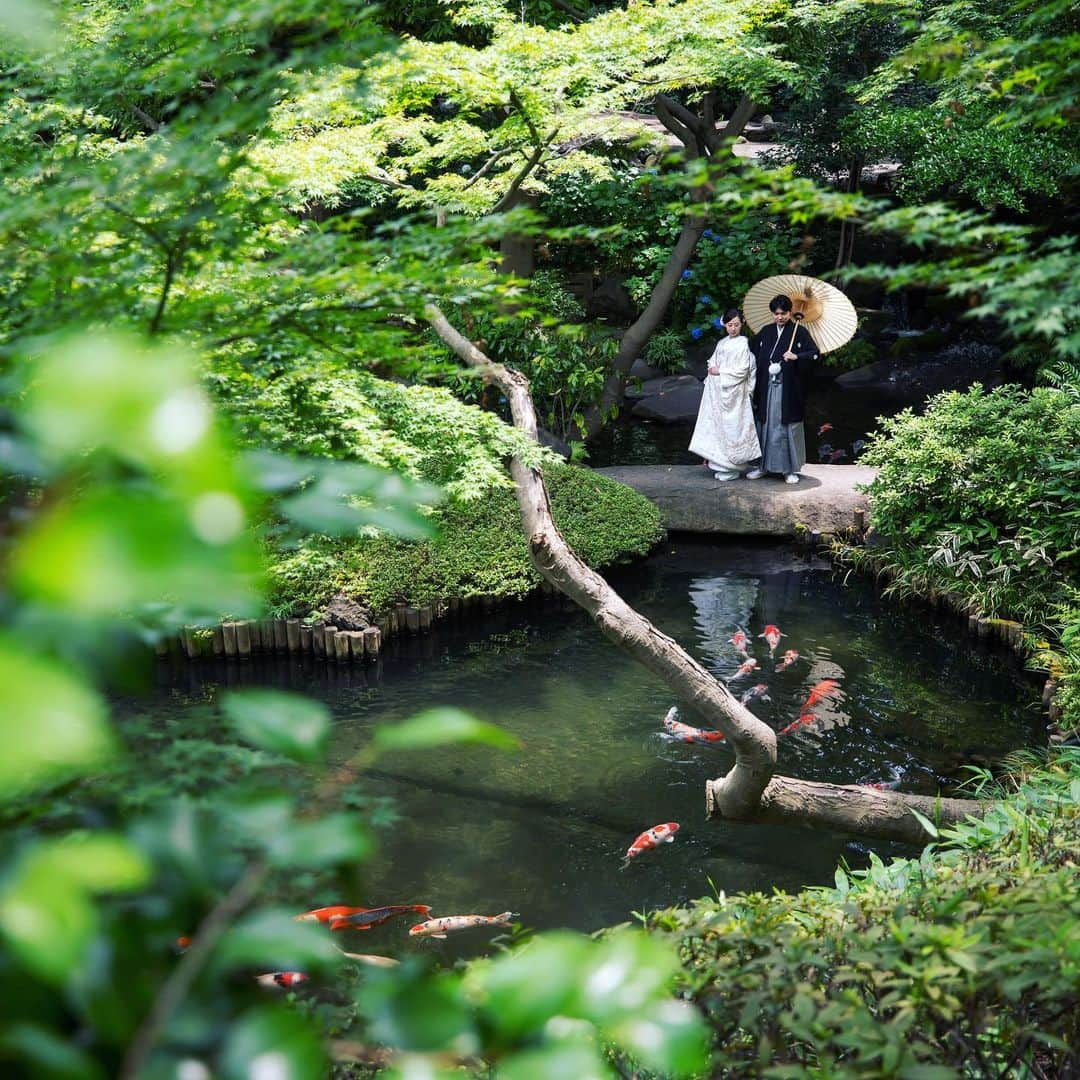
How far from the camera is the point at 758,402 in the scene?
10.9m

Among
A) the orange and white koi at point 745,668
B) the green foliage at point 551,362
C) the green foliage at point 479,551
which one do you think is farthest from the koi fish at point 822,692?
the green foliage at point 551,362

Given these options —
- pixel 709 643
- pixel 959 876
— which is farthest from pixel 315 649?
pixel 959 876

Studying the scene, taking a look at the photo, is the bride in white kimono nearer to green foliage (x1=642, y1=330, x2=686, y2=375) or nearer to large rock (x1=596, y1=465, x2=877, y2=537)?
large rock (x1=596, y1=465, x2=877, y2=537)

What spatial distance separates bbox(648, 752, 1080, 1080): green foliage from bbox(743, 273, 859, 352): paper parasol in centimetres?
801

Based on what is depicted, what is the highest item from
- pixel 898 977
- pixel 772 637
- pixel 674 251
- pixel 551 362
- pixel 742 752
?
pixel 674 251

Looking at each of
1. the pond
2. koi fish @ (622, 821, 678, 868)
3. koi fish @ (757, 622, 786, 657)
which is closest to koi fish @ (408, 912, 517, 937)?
the pond

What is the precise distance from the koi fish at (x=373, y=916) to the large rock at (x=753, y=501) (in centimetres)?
643

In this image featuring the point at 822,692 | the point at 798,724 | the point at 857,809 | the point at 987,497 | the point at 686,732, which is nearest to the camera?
the point at 857,809

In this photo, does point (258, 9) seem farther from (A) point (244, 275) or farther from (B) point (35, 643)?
(B) point (35, 643)

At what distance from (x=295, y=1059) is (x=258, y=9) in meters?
1.90

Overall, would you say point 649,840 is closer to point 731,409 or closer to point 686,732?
point 686,732

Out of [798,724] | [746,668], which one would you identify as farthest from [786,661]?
[798,724]

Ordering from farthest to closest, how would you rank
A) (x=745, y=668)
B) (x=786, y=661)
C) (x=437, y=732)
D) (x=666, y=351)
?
1. (x=666, y=351)
2. (x=786, y=661)
3. (x=745, y=668)
4. (x=437, y=732)

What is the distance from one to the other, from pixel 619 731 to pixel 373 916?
2.50m
